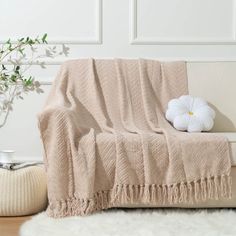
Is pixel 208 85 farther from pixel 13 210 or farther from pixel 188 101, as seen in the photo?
pixel 13 210

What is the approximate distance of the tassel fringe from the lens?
2484 mm

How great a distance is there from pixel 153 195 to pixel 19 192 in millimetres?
676

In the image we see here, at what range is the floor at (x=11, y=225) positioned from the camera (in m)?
2.29

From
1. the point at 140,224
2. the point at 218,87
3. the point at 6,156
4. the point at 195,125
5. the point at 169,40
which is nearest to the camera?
the point at 140,224

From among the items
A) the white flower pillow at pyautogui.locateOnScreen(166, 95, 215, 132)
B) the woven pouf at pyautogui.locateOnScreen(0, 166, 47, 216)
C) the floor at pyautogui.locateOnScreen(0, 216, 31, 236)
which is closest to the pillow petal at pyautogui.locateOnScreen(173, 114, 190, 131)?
the white flower pillow at pyautogui.locateOnScreen(166, 95, 215, 132)

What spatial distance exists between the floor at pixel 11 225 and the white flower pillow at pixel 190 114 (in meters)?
1.05

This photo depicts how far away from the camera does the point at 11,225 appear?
2.41 m

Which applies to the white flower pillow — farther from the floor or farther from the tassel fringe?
the floor

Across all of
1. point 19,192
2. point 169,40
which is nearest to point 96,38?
point 169,40

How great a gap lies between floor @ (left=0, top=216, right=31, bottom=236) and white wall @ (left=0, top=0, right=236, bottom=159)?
3.71ft

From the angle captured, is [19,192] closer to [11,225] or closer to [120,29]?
[11,225]

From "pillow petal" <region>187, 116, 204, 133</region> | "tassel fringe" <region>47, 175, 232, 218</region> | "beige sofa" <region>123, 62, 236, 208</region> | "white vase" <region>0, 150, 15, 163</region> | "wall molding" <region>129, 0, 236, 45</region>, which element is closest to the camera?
"tassel fringe" <region>47, 175, 232, 218</region>

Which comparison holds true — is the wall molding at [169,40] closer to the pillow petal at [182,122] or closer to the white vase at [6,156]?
the pillow petal at [182,122]

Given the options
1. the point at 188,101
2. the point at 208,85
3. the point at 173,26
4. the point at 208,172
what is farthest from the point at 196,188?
the point at 173,26
